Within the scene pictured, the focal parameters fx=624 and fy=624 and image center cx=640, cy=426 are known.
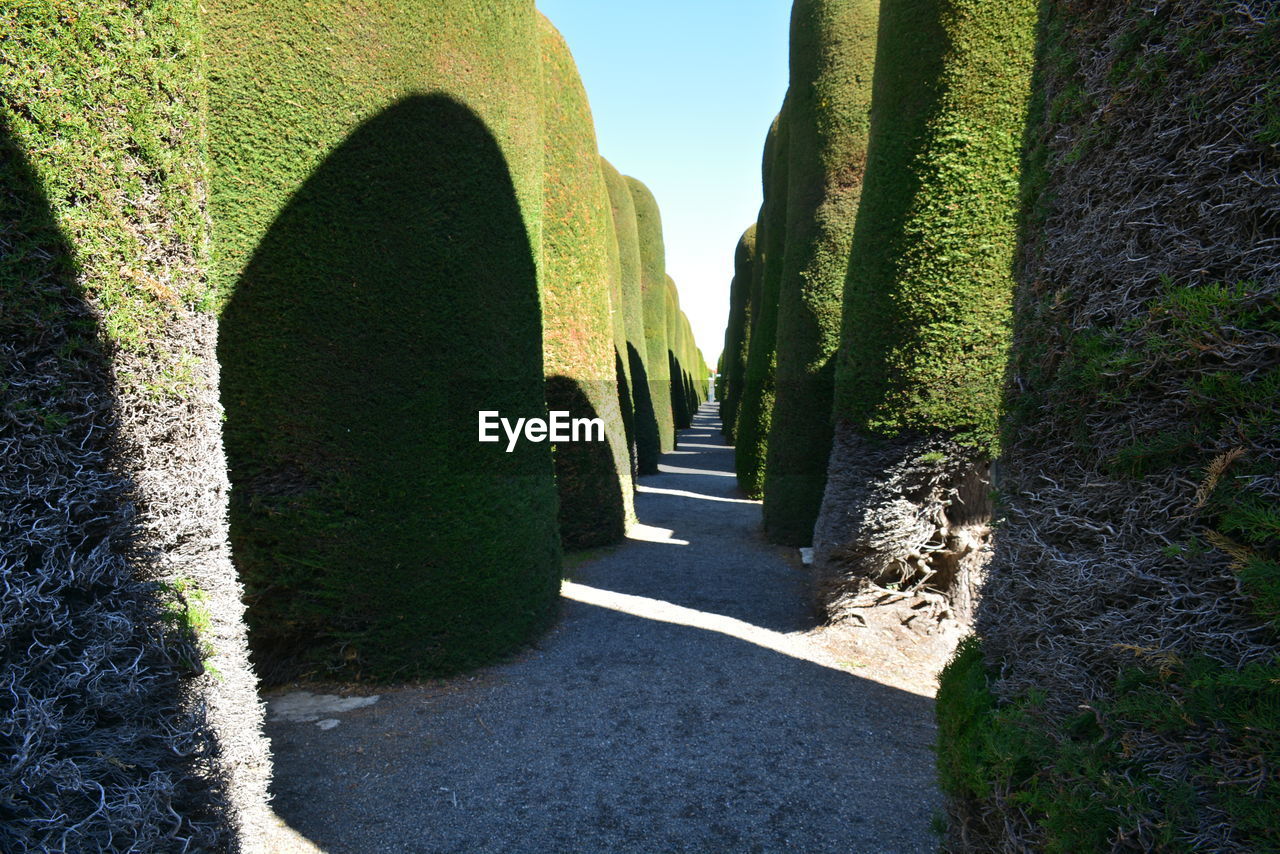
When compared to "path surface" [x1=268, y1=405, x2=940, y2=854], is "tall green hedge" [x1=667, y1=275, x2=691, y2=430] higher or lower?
higher

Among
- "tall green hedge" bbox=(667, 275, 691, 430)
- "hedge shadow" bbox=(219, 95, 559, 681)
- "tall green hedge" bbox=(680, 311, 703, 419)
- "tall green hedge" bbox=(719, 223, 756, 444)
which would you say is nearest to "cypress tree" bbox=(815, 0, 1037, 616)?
"hedge shadow" bbox=(219, 95, 559, 681)

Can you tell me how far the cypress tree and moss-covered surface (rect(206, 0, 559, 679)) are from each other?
3.10 metres

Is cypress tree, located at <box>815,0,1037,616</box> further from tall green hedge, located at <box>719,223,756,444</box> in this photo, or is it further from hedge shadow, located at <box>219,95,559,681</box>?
tall green hedge, located at <box>719,223,756,444</box>

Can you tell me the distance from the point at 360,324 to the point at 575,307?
3.96 meters

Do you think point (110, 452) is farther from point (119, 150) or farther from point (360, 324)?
point (360, 324)

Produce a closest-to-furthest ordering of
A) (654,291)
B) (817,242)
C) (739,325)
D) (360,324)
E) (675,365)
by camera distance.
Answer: (360,324) < (817,242) < (739,325) < (654,291) < (675,365)

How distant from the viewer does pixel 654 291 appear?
20500 millimetres

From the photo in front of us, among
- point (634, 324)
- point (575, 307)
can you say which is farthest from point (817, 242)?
point (634, 324)

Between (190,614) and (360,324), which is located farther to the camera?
(360,324)

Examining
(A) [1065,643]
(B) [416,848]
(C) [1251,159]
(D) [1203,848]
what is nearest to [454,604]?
(B) [416,848]

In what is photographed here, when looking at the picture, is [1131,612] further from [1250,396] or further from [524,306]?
[524,306]

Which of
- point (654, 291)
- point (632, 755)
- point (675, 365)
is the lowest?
point (632, 755)

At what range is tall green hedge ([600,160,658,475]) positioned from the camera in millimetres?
14328

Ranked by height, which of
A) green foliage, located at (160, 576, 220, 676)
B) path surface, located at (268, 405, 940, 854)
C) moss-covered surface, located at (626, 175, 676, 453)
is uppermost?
moss-covered surface, located at (626, 175, 676, 453)
